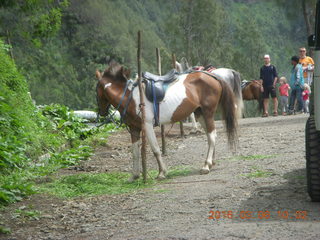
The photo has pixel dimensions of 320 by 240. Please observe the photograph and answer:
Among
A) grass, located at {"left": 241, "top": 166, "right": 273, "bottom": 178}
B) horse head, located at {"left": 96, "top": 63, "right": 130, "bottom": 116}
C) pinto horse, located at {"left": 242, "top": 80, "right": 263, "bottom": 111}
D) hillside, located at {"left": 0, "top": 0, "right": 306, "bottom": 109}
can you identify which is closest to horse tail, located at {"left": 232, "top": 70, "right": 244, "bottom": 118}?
grass, located at {"left": 241, "top": 166, "right": 273, "bottom": 178}

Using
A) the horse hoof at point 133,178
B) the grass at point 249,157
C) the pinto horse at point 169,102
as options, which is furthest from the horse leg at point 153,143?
the grass at point 249,157

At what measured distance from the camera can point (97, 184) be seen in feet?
31.5

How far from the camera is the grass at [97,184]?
904cm

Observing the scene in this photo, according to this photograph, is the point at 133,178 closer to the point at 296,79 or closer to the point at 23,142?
the point at 23,142

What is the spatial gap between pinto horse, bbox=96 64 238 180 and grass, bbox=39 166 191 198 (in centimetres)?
35

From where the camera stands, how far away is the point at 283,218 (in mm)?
6188

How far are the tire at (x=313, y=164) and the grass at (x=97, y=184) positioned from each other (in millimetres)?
2487

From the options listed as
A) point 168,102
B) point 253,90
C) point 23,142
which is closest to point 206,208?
point 168,102

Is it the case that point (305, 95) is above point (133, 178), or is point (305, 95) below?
above

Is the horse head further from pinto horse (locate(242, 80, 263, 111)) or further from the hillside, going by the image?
the hillside

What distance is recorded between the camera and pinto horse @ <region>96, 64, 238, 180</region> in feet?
32.4

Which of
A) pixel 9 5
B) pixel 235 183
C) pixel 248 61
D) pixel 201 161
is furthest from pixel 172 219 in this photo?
pixel 248 61

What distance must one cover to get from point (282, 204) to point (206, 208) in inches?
35.1
